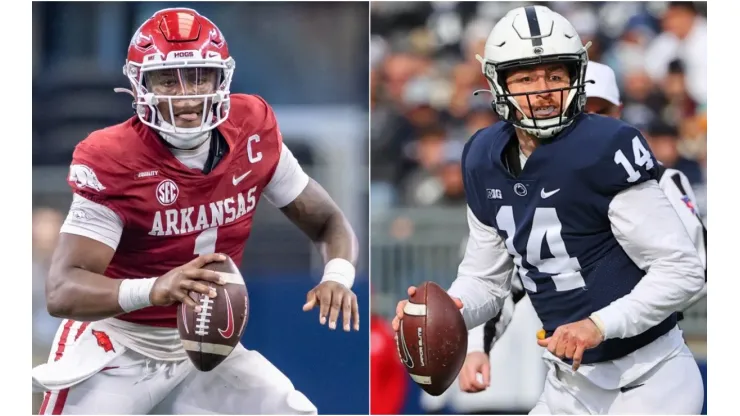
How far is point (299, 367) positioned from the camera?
3.71 m

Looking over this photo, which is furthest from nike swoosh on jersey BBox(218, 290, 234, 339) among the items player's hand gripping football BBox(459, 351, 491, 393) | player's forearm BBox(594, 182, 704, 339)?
player's forearm BBox(594, 182, 704, 339)

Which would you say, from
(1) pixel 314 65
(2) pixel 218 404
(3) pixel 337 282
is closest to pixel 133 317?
(2) pixel 218 404

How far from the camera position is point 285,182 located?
3.21 metres

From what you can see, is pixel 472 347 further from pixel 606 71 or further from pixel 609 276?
pixel 606 71

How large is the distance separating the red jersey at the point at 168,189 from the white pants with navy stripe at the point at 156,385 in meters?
0.13

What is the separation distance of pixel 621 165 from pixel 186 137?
1.21m

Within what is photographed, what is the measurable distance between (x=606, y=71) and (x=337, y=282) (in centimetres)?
121

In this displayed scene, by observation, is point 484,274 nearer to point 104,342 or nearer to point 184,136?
point 184,136

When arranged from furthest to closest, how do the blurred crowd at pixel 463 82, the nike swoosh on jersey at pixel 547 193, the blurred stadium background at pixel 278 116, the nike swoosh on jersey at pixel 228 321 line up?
the blurred crowd at pixel 463 82 → the blurred stadium background at pixel 278 116 → the nike swoosh on jersey at pixel 228 321 → the nike swoosh on jersey at pixel 547 193

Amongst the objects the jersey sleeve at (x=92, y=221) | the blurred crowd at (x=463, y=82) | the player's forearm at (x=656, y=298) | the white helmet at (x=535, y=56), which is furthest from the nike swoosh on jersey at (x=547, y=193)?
the blurred crowd at (x=463, y=82)

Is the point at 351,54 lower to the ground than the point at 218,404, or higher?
higher

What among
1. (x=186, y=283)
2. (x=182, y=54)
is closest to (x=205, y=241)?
(x=186, y=283)

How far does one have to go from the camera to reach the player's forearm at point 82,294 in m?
2.80

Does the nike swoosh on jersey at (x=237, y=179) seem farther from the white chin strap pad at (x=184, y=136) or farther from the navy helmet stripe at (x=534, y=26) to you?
the navy helmet stripe at (x=534, y=26)
